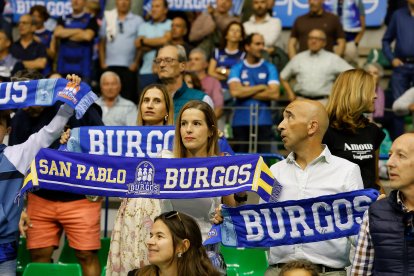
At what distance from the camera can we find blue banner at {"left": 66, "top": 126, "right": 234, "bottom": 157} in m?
7.95

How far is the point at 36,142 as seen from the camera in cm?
814

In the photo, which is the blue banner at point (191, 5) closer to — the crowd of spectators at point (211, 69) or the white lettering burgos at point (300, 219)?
the crowd of spectators at point (211, 69)

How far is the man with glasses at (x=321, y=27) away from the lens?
1372 cm

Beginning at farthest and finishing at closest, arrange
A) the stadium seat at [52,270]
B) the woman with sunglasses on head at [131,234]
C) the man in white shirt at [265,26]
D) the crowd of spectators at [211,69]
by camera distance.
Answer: the man in white shirt at [265,26] < the stadium seat at [52,270] < the crowd of spectators at [211,69] < the woman with sunglasses on head at [131,234]

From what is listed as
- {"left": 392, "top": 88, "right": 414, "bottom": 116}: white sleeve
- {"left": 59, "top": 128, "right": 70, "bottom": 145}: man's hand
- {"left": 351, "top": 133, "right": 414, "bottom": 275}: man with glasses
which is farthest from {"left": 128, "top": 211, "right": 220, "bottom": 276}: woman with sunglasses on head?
{"left": 392, "top": 88, "right": 414, "bottom": 116}: white sleeve

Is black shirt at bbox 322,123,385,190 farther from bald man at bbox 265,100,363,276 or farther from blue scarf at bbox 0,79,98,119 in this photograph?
blue scarf at bbox 0,79,98,119

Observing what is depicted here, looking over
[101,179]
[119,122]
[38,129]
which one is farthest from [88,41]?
[101,179]

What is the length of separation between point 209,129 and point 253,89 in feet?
17.5

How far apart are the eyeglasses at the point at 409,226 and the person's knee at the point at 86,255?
3.81m

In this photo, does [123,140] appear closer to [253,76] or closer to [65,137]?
[65,137]

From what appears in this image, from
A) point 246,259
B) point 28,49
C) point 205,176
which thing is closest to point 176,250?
point 205,176

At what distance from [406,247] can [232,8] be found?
9428 mm

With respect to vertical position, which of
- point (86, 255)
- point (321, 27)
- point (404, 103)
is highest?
point (321, 27)

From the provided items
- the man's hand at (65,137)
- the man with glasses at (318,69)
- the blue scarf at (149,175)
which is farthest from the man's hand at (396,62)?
the blue scarf at (149,175)
